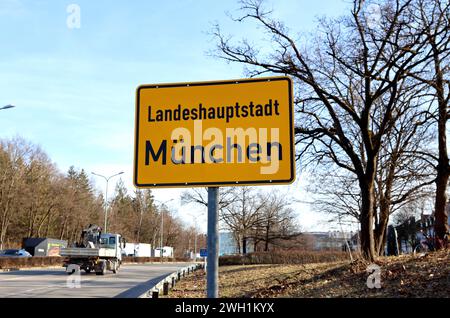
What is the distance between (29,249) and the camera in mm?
48500

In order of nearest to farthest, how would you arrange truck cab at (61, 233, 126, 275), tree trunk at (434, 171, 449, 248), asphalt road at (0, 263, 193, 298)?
1. tree trunk at (434, 171, 449, 248)
2. asphalt road at (0, 263, 193, 298)
3. truck cab at (61, 233, 126, 275)

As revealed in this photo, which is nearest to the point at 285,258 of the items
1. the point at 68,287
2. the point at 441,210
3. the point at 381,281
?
the point at 68,287

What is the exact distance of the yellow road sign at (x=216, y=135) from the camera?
2.78m

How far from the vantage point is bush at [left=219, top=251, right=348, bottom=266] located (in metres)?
34.8

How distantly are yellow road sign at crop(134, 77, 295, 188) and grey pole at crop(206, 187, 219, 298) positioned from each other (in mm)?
103

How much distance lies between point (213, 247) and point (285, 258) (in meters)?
34.4

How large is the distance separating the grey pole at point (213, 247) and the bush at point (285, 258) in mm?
32647

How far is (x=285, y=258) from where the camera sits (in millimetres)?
35688

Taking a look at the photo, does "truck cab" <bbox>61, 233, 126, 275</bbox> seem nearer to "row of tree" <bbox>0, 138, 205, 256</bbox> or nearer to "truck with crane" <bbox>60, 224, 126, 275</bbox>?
"truck with crane" <bbox>60, 224, 126, 275</bbox>

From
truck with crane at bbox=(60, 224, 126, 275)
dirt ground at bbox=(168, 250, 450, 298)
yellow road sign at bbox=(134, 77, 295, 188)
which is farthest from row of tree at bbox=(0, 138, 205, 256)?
yellow road sign at bbox=(134, 77, 295, 188)

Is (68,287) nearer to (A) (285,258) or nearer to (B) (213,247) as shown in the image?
(B) (213,247)

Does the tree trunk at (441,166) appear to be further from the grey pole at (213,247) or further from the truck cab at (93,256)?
the truck cab at (93,256)

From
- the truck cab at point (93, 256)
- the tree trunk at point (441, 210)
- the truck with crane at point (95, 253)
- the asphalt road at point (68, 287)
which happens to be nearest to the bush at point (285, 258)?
the truck with crane at point (95, 253)
